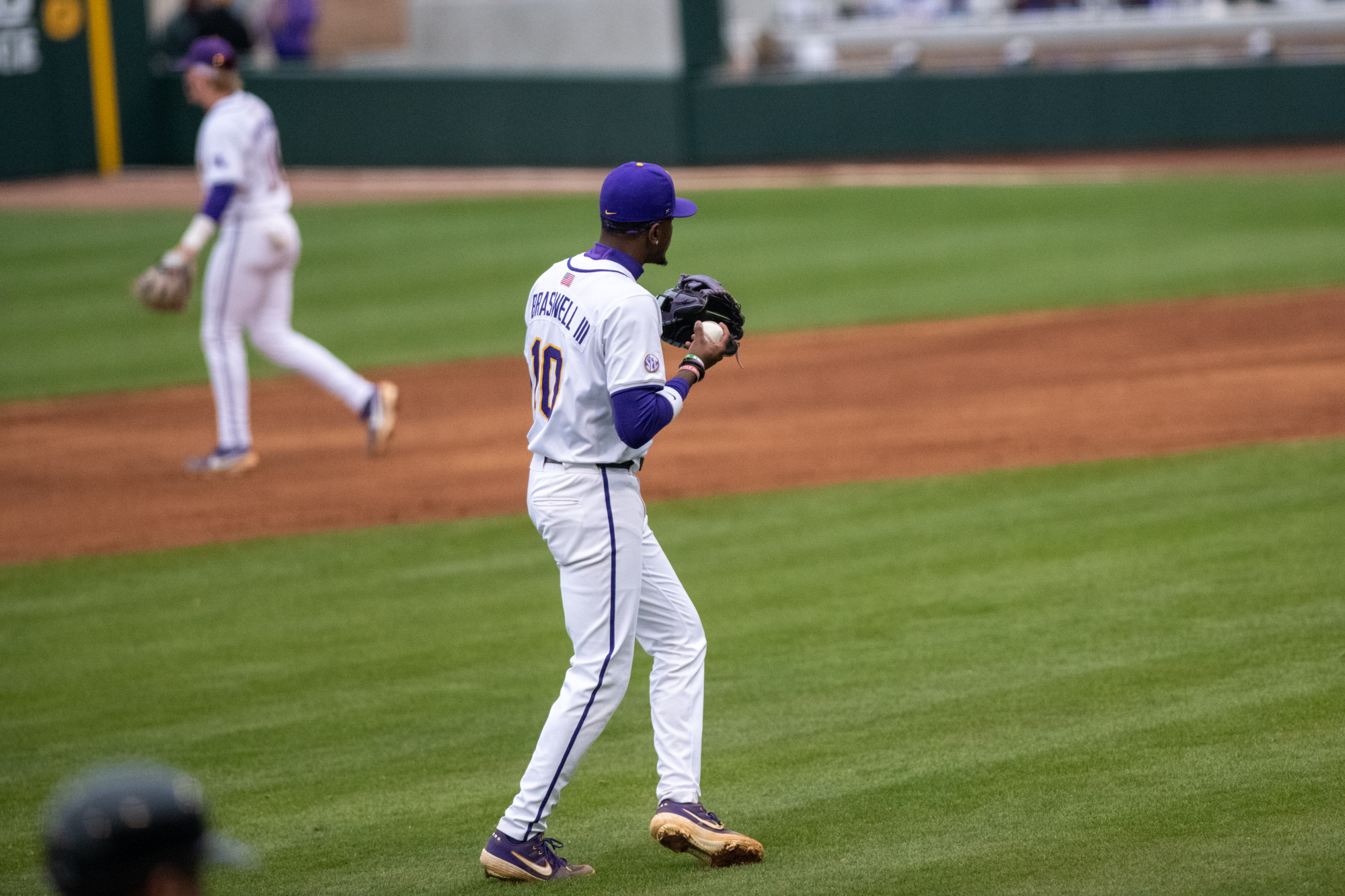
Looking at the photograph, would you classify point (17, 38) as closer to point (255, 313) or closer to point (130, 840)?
point (255, 313)

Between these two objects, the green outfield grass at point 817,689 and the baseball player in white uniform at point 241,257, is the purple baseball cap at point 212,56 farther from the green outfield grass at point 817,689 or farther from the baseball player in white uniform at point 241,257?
the green outfield grass at point 817,689

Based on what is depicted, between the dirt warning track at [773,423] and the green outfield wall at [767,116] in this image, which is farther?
the green outfield wall at [767,116]

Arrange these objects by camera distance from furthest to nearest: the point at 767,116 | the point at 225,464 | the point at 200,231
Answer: the point at 767,116 → the point at 225,464 → the point at 200,231

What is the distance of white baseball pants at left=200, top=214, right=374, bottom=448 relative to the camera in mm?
9805

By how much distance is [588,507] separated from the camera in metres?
4.47

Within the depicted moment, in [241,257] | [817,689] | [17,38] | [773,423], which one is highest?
[17,38]

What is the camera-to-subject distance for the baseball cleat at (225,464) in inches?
403

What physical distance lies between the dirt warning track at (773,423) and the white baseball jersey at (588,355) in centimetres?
472

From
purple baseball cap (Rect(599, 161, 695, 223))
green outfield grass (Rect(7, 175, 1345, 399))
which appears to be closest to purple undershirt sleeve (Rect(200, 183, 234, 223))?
green outfield grass (Rect(7, 175, 1345, 399))

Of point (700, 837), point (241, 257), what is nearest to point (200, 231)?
point (241, 257)

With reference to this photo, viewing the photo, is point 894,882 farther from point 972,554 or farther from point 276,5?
point 276,5

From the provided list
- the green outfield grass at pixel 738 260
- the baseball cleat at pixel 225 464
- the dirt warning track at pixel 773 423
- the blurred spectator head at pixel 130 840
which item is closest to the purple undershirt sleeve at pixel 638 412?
the blurred spectator head at pixel 130 840

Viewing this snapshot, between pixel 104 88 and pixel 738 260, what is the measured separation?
12.6m

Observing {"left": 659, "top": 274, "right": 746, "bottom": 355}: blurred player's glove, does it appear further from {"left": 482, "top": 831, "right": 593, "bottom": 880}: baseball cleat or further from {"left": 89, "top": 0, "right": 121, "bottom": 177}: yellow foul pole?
{"left": 89, "top": 0, "right": 121, "bottom": 177}: yellow foul pole
